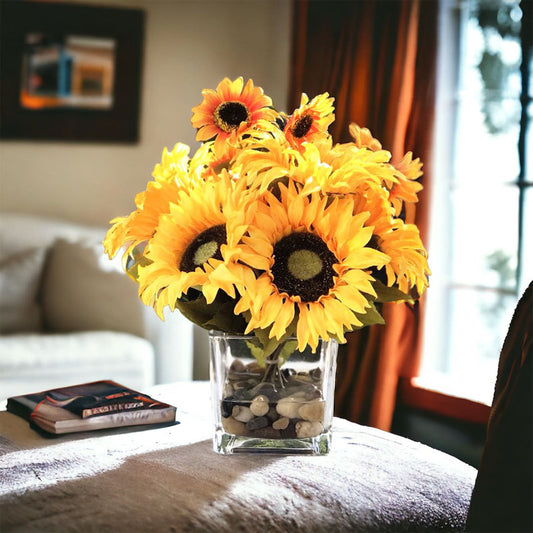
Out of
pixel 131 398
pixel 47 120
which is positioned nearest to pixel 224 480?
pixel 131 398

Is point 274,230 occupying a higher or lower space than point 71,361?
higher

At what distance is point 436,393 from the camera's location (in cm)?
225

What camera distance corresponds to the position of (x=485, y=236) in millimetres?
2348

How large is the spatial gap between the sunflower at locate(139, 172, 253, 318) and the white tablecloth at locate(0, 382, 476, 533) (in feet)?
0.69

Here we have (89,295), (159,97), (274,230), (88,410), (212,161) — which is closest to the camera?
(274,230)


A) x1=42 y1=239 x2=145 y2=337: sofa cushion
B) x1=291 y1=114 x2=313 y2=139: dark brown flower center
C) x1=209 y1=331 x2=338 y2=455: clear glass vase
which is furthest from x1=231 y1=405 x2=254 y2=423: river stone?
x1=42 y1=239 x2=145 y2=337: sofa cushion

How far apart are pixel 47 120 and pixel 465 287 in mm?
2007

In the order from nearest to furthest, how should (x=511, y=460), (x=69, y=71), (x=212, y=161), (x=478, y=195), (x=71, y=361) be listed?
1. (x=511, y=460)
2. (x=212, y=161)
3. (x=71, y=361)
4. (x=478, y=195)
5. (x=69, y=71)

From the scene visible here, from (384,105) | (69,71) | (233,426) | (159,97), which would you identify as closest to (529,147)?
(384,105)

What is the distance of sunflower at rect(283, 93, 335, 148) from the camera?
0.86 meters

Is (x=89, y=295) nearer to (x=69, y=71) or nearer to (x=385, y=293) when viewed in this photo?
(x=69, y=71)

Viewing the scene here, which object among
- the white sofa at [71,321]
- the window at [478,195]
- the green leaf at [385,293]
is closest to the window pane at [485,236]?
the window at [478,195]

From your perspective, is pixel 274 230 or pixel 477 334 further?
pixel 477 334

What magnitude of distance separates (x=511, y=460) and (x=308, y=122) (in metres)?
0.45
